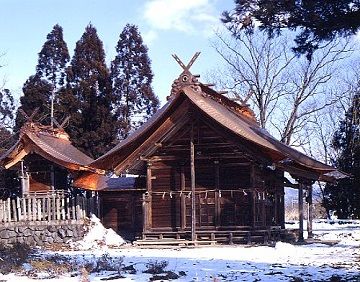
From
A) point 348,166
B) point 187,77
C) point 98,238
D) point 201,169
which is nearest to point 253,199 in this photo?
point 201,169

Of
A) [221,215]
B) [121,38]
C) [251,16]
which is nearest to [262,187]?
[221,215]

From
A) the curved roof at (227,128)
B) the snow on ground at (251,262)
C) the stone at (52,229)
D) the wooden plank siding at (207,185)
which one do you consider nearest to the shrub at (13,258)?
the snow on ground at (251,262)

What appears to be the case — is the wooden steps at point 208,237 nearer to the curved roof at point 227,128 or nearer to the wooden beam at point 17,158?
the curved roof at point 227,128

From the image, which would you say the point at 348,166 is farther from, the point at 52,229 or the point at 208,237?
the point at 52,229

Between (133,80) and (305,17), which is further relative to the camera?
(133,80)

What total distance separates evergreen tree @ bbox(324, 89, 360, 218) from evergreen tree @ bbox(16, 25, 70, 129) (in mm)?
17332

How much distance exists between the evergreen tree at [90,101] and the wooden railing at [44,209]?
10722 mm

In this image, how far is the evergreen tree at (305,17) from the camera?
32.2 ft

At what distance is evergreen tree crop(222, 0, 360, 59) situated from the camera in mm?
9820

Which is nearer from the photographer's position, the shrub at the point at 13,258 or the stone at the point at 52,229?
the shrub at the point at 13,258

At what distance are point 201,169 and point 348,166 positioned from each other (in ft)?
55.7

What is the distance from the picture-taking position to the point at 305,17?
9.90m

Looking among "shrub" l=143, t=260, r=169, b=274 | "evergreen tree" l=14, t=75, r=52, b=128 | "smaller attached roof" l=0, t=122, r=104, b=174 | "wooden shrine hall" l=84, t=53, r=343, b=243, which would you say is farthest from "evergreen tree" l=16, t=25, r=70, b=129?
"shrub" l=143, t=260, r=169, b=274

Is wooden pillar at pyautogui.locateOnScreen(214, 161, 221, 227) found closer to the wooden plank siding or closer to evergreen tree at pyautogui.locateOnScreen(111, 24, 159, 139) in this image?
the wooden plank siding
